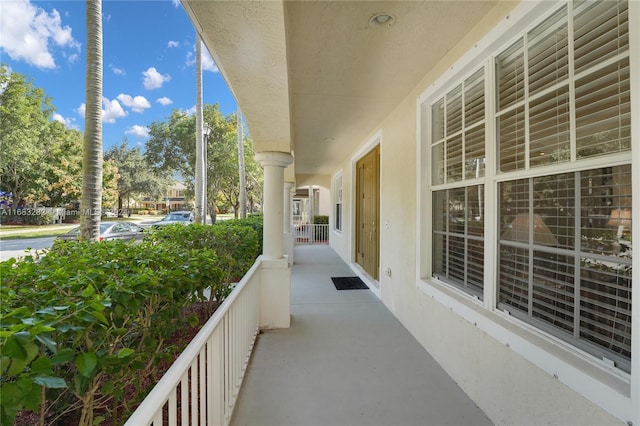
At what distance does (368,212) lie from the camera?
5629 millimetres

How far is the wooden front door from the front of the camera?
16.3ft

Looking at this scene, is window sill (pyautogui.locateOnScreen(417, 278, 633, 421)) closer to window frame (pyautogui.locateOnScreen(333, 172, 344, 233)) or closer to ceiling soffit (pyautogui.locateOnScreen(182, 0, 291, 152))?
ceiling soffit (pyautogui.locateOnScreen(182, 0, 291, 152))

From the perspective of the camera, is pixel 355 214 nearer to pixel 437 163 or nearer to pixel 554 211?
pixel 437 163

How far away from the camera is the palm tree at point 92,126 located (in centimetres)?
387

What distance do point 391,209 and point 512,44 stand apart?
2.34 m

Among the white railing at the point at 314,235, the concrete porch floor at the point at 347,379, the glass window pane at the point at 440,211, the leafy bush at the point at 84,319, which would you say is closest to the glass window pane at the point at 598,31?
the glass window pane at the point at 440,211

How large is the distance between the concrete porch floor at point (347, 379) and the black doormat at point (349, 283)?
1.32 m

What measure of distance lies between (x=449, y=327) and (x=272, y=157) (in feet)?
8.60

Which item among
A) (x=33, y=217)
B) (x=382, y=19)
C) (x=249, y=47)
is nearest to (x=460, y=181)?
(x=382, y=19)

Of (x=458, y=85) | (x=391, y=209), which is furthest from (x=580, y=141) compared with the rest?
(x=391, y=209)

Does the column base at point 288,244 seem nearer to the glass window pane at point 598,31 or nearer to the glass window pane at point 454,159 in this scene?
the glass window pane at point 454,159

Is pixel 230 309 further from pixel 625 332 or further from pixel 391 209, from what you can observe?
pixel 391 209

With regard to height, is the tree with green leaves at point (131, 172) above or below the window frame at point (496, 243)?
above

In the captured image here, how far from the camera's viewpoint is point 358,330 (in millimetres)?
3303
